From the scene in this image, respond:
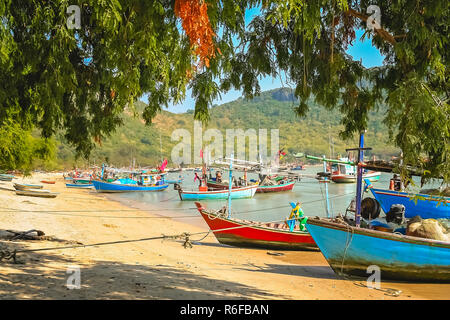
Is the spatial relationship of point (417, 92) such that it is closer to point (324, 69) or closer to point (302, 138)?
point (324, 69)

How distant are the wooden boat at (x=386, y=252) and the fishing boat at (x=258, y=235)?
4429 millimetres

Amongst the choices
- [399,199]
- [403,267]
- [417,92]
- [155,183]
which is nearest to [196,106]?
[417,92]

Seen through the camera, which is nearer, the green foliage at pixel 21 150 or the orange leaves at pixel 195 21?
the orange leaves at pixel 195 21

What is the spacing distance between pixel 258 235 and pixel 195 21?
41.8ft

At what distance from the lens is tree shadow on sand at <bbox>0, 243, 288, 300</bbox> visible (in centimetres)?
664

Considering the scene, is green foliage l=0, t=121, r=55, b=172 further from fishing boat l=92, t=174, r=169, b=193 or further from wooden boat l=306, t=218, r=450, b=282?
fishing boat l=92, t=174, r=169, b=193

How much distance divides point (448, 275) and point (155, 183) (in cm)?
4948

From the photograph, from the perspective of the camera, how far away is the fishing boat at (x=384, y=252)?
9.64 meters

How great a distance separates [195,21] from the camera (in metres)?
3.67

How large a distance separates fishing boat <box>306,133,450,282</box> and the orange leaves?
6.82 metres

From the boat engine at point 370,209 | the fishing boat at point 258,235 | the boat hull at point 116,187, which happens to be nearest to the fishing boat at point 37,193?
the boat hull at point 116,187

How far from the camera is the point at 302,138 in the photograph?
17688 centimetres

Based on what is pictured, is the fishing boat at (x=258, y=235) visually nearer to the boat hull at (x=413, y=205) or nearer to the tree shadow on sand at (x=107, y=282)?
the tree shadow on sand at (x=107, y=282)
